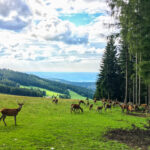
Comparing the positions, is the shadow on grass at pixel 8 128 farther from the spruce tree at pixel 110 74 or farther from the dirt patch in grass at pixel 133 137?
the spruce tree at pixel 110 74

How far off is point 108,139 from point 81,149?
8.94 ft

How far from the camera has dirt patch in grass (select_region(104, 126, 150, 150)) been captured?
9.80m

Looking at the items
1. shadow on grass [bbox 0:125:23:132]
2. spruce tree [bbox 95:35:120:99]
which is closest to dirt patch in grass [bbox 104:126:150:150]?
shadow on grass [bbox 0:125:23:132]

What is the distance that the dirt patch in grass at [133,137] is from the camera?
980 centimetres

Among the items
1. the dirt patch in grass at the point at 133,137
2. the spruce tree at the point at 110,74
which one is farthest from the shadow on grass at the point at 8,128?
the spruce tree at the point at 110,74

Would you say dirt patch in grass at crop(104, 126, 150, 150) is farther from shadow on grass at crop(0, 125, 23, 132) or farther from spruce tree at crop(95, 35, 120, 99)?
spruce tree at crop(95, 35, 120, 99)

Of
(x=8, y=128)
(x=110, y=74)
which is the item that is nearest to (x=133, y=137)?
(x=8, y=128)

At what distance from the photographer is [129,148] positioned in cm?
920

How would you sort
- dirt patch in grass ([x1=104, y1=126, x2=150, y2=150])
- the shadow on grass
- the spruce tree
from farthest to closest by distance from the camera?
1. the spruce tree
2. the shadow on grass
3. dirt patch in grass ([x1=104, y1=126, x2=150, y2=150])

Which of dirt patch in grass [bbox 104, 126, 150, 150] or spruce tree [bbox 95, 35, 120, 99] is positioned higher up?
spruce tree [bbox 95, 35, 120, 99]

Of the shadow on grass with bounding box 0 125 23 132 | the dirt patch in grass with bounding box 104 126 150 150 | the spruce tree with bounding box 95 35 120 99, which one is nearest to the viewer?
the dirt patch in grass with bounding box 104 126 150 150

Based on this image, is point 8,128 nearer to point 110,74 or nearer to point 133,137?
point 133,137

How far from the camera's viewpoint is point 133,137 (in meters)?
11.3

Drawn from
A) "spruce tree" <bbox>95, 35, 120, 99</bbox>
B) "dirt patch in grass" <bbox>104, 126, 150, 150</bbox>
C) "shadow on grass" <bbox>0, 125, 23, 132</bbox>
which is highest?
"spruce tree" <bbox>95, 35, 120, 99</bbox>
